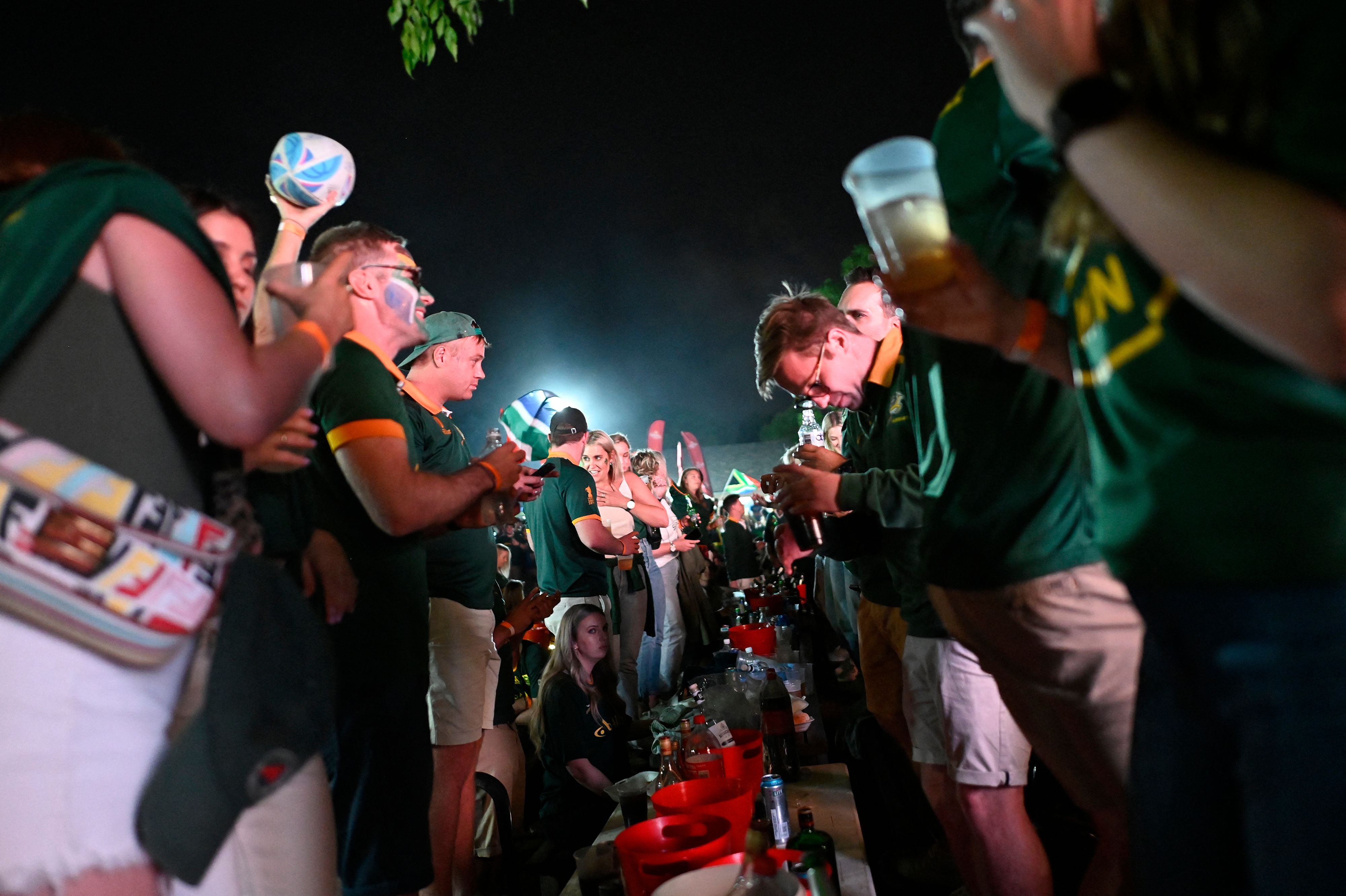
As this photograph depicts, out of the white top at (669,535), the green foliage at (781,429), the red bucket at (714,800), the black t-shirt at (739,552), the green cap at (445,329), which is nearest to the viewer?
the red bucket at (714,800)

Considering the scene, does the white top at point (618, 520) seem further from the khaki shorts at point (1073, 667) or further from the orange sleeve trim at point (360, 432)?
the khaki shorts at point (1073, 667)

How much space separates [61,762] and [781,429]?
45869mm

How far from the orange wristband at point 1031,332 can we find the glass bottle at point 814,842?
4.36 feet

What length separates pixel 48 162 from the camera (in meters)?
1.24

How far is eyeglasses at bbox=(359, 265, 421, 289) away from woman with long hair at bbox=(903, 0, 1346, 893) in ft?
6.11

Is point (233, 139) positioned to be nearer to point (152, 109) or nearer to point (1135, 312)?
point (152, 109)

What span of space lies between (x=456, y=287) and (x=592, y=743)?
84.6 ft

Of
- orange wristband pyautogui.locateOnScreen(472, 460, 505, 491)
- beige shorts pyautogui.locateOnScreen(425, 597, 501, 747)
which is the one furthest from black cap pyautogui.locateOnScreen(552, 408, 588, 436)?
orange wristband pyautogui.locateOnScreen(472, 460, 505, 491)

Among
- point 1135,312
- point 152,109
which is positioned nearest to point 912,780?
point 1135,312

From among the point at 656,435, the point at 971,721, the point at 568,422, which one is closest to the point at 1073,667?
the point at 971,721

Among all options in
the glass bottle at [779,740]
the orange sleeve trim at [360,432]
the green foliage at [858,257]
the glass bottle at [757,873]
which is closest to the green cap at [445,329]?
the orange sleeve trim at [360,432]

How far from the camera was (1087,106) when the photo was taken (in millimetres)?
868

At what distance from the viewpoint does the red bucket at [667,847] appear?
5.48ft

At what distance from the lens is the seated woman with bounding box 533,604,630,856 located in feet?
13.4
